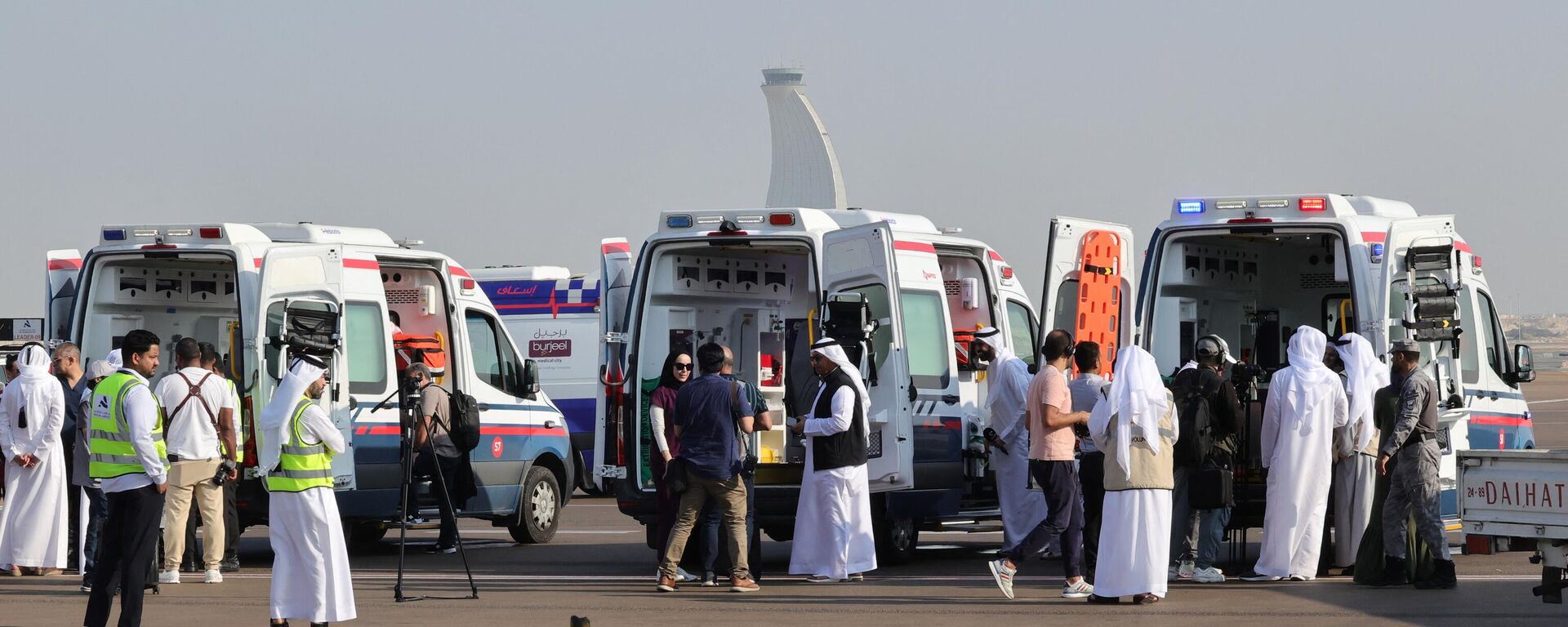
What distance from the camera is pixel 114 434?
34.5ft

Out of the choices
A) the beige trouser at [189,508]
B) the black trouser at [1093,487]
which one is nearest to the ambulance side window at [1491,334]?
the black trouser at [1093,487]

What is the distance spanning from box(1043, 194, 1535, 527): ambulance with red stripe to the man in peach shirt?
54.3 inches

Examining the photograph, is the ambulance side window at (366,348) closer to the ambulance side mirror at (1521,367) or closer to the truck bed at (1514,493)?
the truck bed at (1514,493)

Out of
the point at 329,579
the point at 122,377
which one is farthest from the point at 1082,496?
the point at 122,377

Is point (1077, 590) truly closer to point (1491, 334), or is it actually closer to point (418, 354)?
point (1491, 334)

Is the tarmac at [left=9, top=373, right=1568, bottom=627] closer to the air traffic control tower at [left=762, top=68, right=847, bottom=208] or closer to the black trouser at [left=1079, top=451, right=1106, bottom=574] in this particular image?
the black trouser at [left=1079, top=451, right=1106, bottom=574]

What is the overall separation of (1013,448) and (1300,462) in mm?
2020

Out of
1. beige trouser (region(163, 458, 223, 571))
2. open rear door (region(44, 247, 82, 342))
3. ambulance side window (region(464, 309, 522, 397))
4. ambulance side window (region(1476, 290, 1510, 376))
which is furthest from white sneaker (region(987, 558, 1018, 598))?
open rear door (region(44, 247, 82, 342))

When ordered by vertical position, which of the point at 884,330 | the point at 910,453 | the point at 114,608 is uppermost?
the point at 884,330

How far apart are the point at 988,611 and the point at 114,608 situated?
5.20 metres

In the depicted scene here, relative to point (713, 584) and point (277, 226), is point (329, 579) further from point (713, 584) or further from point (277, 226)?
point (277, 226)

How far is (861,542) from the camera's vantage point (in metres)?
12.7

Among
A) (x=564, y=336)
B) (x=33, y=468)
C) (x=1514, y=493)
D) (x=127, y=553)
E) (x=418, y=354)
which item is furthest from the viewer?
(x=564, y=336)

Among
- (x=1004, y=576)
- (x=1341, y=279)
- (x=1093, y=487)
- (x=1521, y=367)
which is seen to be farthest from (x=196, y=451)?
(x=1521, y=367)
